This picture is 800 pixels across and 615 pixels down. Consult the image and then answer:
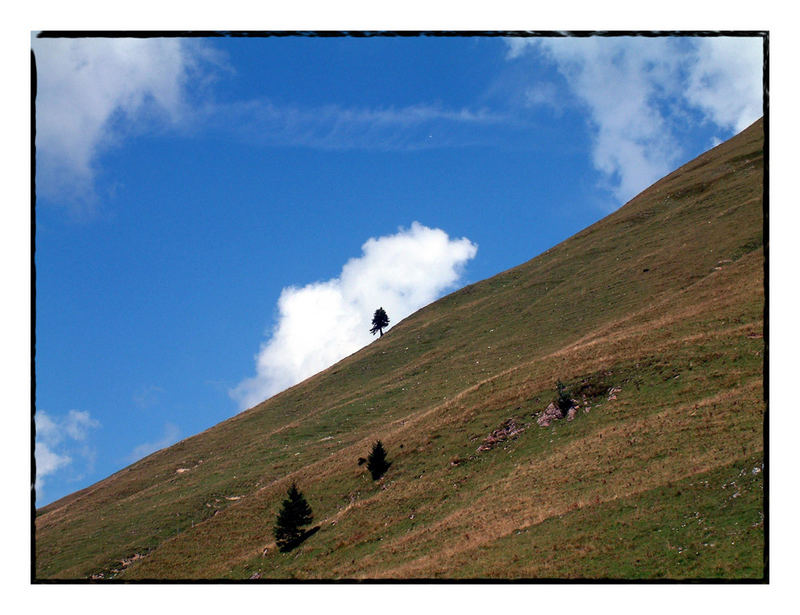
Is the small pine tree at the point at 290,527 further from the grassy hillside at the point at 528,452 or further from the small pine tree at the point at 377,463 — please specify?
the small pine tree at the point at 377,463

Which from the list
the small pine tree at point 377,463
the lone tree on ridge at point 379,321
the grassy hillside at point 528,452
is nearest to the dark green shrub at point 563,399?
the grassy hillside at point 528,452

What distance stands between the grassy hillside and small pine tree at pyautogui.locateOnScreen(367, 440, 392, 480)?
3.88 feet

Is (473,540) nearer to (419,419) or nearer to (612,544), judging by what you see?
(612,544)

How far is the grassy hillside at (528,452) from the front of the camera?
26812mm

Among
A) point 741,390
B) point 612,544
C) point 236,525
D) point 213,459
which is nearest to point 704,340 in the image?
point 741,390

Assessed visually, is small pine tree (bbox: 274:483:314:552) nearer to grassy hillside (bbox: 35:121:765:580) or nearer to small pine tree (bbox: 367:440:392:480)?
grassy hillside (bbox: 35:121:765:580)

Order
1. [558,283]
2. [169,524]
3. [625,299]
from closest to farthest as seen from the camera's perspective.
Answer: [169,524] → [625,299] → [558,283]

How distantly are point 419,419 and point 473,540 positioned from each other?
25.9m

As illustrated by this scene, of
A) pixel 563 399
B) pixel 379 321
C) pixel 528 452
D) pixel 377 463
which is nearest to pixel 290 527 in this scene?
pixel 377 463

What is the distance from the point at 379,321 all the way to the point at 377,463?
77.2 meters

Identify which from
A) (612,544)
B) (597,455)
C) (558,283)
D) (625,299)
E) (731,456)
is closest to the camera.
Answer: (612,544)

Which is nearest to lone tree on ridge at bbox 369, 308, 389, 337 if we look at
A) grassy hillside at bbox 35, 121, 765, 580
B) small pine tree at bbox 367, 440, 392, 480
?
grassy hillside at bbox 35, 121, 765, 580

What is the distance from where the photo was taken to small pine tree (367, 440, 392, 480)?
4802cm

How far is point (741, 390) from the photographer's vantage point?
35.6 m
